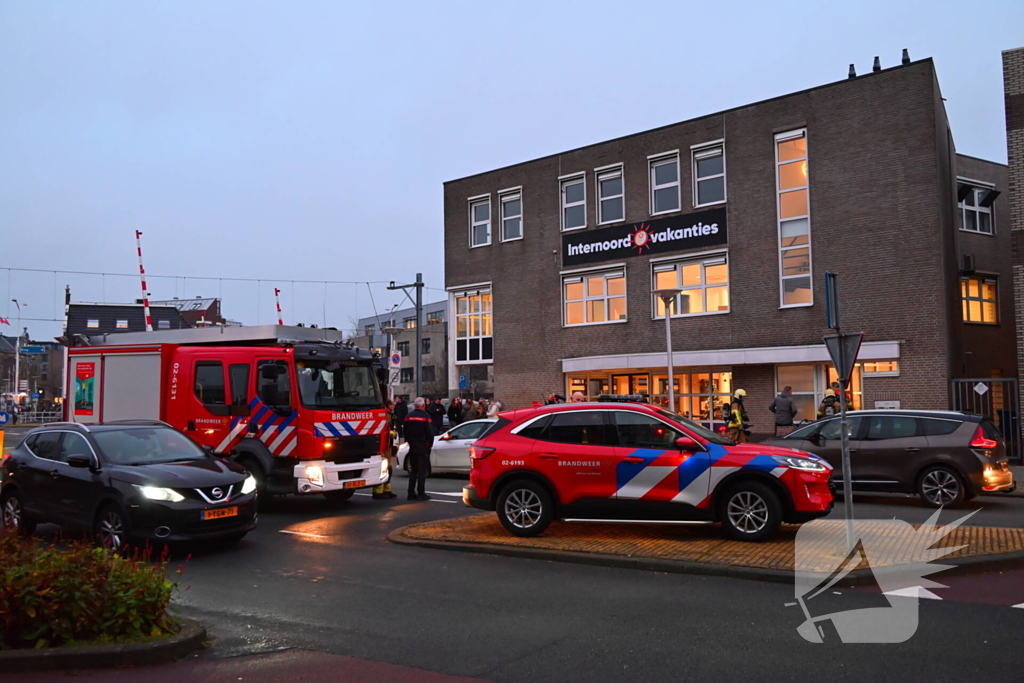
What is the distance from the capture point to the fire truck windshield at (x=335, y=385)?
13.2 m

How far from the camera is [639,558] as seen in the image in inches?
348

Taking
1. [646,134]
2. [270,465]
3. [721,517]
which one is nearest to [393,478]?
[270,465]

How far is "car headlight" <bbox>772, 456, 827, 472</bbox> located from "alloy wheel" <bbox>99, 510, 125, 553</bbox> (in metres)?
7.70

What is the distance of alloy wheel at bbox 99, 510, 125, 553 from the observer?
31.3ft

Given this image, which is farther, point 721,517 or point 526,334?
point 526,334

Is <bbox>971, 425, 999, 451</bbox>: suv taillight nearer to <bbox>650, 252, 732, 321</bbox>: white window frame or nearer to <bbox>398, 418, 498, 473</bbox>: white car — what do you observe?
<bbox>398, 418, 498, 473</bbox>: white car

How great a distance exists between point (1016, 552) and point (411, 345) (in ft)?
249

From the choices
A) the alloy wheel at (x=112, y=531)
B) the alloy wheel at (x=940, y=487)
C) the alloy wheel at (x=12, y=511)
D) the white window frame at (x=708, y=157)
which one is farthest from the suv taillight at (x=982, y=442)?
the alloy wheel at (x=12, y=511)

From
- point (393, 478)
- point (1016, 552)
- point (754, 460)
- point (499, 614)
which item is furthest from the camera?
point (393, 478)

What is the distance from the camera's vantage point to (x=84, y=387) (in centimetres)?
1501

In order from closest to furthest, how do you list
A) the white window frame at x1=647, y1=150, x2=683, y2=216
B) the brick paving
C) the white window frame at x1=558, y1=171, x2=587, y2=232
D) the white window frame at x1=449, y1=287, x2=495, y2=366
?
the brick paving < the white window frame at x1=647, y1=150, x2=683, y2=216 < the white window frame at x1=558, y1=171, x2=587, y2=232 < the white window frame at x1=449, y1=287, x2=495, y2=366

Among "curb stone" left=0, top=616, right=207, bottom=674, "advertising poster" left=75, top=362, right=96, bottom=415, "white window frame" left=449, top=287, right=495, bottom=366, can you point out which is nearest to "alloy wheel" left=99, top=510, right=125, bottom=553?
"curb stone" left=0, top=616, right=207, bottom=674

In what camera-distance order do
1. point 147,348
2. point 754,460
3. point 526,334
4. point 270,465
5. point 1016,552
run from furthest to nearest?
point 526,334 < point 147,348 < point 270,465 < point 754,460 < point 1016,552

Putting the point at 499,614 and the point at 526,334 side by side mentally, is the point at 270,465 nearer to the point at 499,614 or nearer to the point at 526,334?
the point at 499,614
